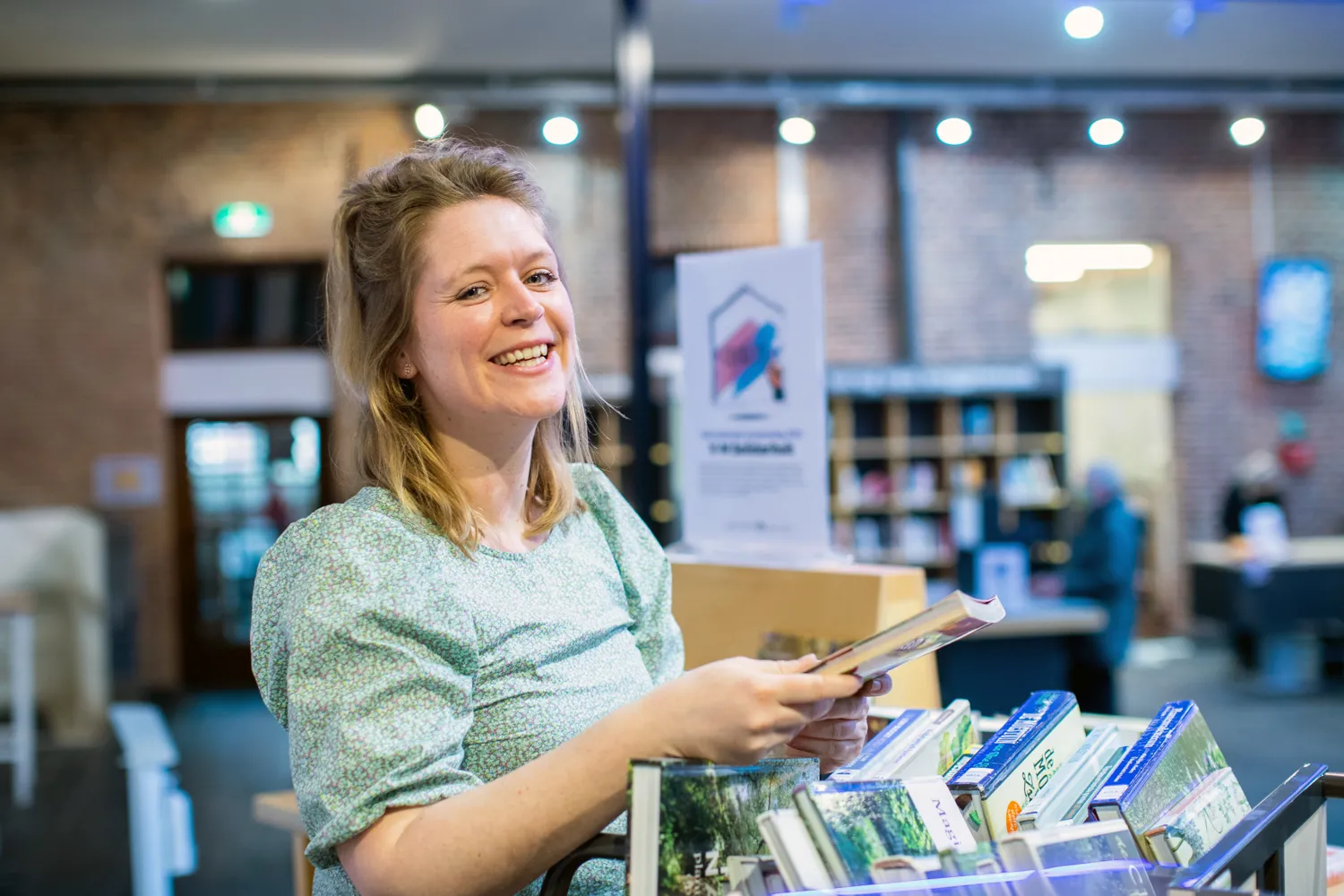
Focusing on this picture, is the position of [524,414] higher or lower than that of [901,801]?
higher

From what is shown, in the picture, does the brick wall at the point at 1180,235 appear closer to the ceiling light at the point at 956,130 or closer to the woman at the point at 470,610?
the ceiling light at the point at 956,130

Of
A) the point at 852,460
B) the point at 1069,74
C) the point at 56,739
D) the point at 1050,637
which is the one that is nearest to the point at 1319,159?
the point at 1069,74

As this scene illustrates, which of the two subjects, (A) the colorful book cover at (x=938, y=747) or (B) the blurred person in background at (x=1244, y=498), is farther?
(B) the blurred person in background at (x=1244, y=498)

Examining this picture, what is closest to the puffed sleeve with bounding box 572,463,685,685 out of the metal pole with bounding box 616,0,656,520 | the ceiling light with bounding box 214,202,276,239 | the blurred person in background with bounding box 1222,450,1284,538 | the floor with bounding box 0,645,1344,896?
the floor with bounding box 0,645,1344,896

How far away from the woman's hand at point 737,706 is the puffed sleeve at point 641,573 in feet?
1.52

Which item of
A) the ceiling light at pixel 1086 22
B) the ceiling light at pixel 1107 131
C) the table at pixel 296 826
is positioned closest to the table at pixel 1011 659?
the ceiling light at pixel 1107 131

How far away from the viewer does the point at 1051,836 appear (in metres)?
1.10

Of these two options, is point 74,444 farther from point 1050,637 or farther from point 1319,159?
point 1319,159

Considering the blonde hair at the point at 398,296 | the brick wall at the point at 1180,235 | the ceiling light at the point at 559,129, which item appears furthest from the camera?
the brick wall at the point at 1180,235

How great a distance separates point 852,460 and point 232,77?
18.9 feet

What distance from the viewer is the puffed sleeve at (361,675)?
1.20 m

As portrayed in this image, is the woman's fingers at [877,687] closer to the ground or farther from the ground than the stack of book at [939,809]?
farther from the ground

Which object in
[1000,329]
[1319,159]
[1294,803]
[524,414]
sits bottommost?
[1294,803]

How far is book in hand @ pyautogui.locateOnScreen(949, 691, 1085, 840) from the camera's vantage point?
1.31m
